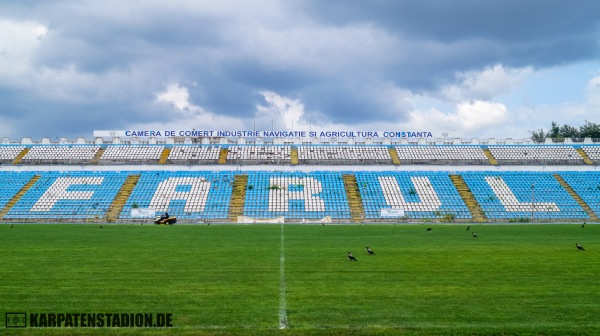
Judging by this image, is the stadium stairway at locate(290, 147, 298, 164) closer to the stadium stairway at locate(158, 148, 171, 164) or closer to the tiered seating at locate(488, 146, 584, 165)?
the stadium stairway at locate(158, 148, 171, 164)

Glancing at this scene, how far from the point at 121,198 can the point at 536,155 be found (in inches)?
2429

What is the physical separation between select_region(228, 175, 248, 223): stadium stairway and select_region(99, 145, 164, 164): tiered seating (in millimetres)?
14158

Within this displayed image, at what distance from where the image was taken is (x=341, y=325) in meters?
12.3

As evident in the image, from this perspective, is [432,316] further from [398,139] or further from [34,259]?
[398,139]

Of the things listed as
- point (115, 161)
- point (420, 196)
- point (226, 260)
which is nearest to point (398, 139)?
point (420, 196)

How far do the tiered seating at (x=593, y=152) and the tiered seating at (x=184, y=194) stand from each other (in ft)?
182

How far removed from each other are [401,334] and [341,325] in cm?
143

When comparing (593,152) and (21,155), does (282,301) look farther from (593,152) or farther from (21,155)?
(593,152)

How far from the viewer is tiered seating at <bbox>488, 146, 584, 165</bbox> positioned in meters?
82.2

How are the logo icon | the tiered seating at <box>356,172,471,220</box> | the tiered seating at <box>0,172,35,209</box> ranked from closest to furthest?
the logo icon, the tiered seating at <box>356,172,471,220</box>, the tiered seating at <box>0,172,35,209</box>

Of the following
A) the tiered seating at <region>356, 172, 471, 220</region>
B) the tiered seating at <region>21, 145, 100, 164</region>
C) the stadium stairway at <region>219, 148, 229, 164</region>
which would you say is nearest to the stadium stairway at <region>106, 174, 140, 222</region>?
the tiered seating at <region>21, 145, 100, 164</region>

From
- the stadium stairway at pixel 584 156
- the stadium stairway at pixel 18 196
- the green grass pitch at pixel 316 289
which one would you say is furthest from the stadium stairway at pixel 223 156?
the stadium stairway at pixel 584 156

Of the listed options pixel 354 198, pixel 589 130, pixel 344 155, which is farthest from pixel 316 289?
pixel 589 130

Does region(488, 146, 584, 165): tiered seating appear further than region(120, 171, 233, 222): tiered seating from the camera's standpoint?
Yes
